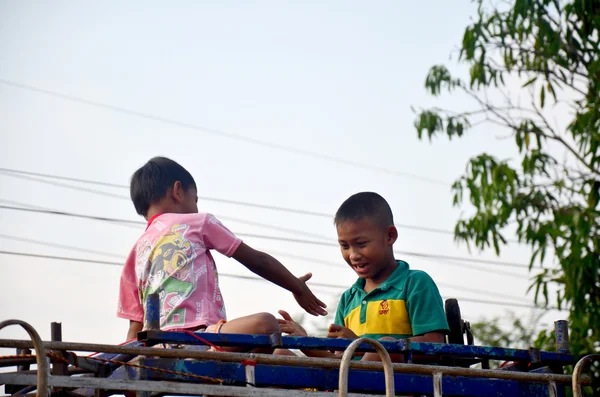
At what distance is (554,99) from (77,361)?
9158mm

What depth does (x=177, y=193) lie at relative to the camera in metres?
5.14

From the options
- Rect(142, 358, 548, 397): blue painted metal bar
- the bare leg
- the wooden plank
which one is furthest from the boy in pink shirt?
the wooden plank

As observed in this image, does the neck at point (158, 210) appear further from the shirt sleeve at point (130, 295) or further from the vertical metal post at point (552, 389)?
the vertical metal post at point (552, 389)

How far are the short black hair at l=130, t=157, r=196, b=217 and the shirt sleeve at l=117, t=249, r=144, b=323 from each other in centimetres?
40

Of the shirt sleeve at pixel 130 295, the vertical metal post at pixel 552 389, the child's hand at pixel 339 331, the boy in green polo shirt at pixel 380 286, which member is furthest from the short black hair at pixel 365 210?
the vertical metal post at pixel 552 389

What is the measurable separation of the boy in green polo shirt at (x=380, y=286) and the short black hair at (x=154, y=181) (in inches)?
34.7

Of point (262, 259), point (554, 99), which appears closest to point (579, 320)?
point (554, 99)

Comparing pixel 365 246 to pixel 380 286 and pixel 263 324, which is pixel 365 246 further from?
pixel 263 324

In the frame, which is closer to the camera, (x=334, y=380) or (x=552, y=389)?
(x=334, y=380)

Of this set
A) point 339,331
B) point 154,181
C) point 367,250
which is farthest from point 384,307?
point 154,181

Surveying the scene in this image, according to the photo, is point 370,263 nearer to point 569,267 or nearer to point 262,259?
point 262,259

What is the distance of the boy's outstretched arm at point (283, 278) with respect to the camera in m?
4.45

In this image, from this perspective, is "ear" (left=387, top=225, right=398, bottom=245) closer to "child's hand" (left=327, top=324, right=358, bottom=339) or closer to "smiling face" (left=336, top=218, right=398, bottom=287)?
"smiling face" (left=336, top=218, right=398, bottom=287)

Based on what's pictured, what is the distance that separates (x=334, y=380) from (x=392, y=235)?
1756 millimetres
